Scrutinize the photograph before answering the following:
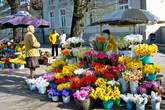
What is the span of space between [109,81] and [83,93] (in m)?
0.78

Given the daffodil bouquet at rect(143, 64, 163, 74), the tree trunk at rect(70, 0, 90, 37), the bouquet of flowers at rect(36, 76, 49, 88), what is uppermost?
the tree trunk at rect(70, 0, 90, 37)

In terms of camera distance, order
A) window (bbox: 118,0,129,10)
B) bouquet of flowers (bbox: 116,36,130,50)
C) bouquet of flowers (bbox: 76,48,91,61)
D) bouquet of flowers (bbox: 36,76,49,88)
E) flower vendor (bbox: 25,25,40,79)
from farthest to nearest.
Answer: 1. window (bbox: 118,0,129,10)
2. flower vendor (bbox: 25,25,40,79)
3. bouquet of flowers (bbox: 76,48,91,61)
4. bouquet of flowers (bbox: 36,76,49,88)
5. bouquet of flowers (bbox: 116,36,130,50)

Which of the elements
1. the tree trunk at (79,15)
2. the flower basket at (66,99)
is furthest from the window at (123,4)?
the flower basket at (66,99)

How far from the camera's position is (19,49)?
1052 centimetres

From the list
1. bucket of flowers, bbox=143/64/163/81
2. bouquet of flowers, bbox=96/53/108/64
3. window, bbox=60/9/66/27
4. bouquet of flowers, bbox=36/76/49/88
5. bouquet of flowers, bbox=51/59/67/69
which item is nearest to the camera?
bucket of flowers, bbox=143/64/163/81

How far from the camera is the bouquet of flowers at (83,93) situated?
419cm

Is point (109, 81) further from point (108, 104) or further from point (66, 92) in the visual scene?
point (66, 92)

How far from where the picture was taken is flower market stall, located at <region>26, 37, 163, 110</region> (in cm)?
423

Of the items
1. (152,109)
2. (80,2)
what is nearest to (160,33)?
(80,2)

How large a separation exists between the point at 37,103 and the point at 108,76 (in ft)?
6.23

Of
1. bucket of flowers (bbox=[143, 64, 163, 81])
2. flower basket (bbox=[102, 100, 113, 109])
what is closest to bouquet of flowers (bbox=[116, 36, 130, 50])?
bucket of flowers (bbox=[143, 64, 163, 81])

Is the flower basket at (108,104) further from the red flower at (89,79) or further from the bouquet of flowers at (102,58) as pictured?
the bouquet of flowers at (102,58)

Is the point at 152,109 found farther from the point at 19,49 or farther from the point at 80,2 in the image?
the point at 19,49

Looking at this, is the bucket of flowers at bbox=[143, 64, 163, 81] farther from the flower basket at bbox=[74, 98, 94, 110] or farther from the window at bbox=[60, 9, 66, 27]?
the window at bbox=[60, 9, 66, 27]
